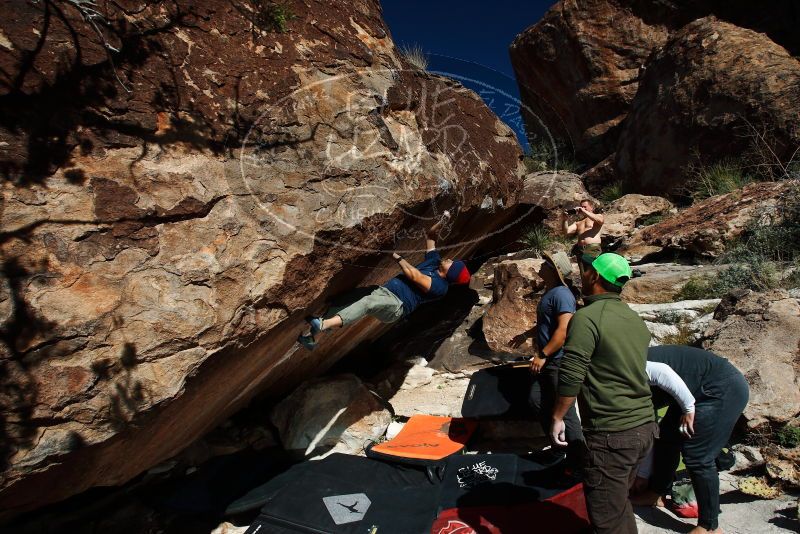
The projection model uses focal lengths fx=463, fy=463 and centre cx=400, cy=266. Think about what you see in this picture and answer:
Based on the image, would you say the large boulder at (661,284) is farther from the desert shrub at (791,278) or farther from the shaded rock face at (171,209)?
the shaded rock face at (171,209)

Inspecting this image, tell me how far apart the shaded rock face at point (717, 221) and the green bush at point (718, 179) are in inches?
43.3

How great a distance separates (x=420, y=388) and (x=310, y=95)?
3443mm

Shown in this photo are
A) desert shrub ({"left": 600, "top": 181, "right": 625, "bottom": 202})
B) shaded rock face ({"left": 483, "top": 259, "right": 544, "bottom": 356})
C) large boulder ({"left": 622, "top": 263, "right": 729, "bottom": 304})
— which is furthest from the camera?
desert shrub ({"left": 600, "top": 181, "right": 625, "bottom": 202})

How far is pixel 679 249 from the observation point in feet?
20.3

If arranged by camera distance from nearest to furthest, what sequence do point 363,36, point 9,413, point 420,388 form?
point 9,413 < point 363,36 < point 420,388

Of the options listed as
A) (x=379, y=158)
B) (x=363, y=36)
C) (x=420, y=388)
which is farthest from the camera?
(x=420, y=388)

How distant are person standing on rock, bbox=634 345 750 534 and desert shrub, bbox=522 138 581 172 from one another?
8776 mm

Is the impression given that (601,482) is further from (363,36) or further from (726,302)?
(363,36)

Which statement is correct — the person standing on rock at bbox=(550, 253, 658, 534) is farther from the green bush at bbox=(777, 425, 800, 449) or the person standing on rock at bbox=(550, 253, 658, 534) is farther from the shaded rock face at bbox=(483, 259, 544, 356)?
the shaded rock face at bbox=(483, 259, 544, 356)

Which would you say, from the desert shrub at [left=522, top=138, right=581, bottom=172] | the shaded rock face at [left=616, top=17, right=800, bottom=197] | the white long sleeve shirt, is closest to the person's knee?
the white long sleeve shirt

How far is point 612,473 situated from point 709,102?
847cm

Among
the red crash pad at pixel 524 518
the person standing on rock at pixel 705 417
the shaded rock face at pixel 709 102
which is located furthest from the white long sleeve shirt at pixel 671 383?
the shaded rock face at pixel 709 102

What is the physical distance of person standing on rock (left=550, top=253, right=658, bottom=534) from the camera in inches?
76.5

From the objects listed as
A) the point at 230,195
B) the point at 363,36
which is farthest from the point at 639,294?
the point at 230,195
